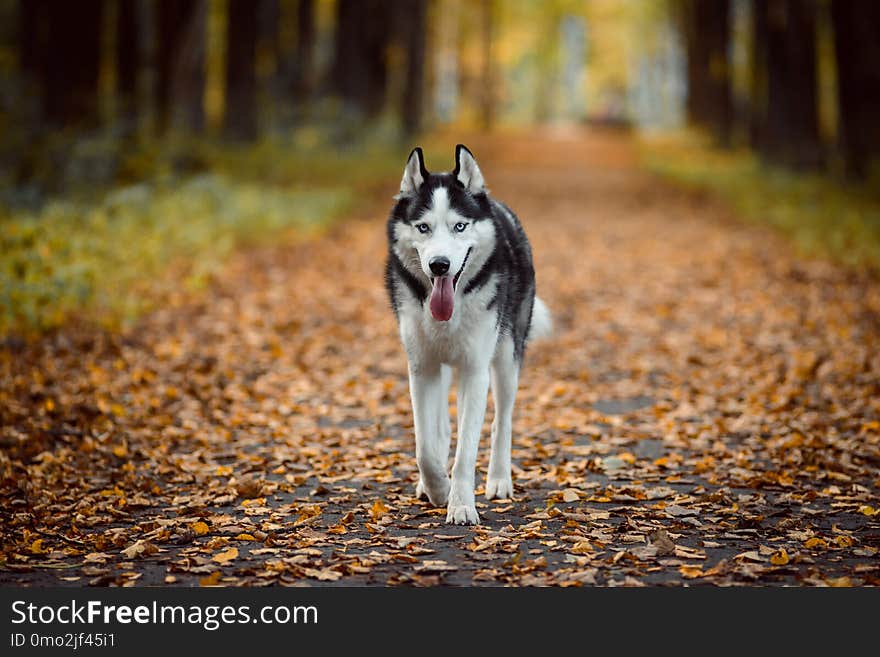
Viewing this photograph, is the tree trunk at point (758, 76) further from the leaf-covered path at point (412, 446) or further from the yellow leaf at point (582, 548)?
the yellow leaf at point (582, 548)

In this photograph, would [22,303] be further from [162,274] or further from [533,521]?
[533,521]

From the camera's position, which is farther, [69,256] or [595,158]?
[595,158]

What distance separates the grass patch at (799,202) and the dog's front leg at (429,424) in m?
10.3

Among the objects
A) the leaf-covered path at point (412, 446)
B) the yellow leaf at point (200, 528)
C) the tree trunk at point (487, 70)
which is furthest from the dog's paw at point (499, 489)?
the tree trunk at point (487, 70)

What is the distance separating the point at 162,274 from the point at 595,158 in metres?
26.1

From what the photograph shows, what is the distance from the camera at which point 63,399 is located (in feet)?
29.0

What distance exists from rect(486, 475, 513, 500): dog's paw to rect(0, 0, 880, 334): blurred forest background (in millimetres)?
5751

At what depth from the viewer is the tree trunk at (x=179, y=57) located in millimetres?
19422

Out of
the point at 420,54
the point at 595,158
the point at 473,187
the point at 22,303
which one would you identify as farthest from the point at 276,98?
the point at 473,187

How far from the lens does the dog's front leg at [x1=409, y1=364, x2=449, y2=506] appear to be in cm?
616

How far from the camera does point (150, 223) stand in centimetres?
1542

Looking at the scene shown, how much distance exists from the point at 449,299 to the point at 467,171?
68 cm

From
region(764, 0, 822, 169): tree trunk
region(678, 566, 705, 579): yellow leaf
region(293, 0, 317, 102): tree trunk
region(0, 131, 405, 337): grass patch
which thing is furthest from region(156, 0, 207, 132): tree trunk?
region(678, 566, 705, 579): yellow leaf

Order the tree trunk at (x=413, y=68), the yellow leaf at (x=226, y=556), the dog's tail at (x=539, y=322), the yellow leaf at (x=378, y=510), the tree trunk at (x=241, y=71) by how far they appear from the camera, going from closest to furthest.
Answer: the yellow leaf at (x=226, y=556) → the yellow leaf at (x=378, y=510) → the dog's tail at (x=539, y=322) → the tree trunk at (x=241, y=71) → the tree trunk at (x=413, y=68)
